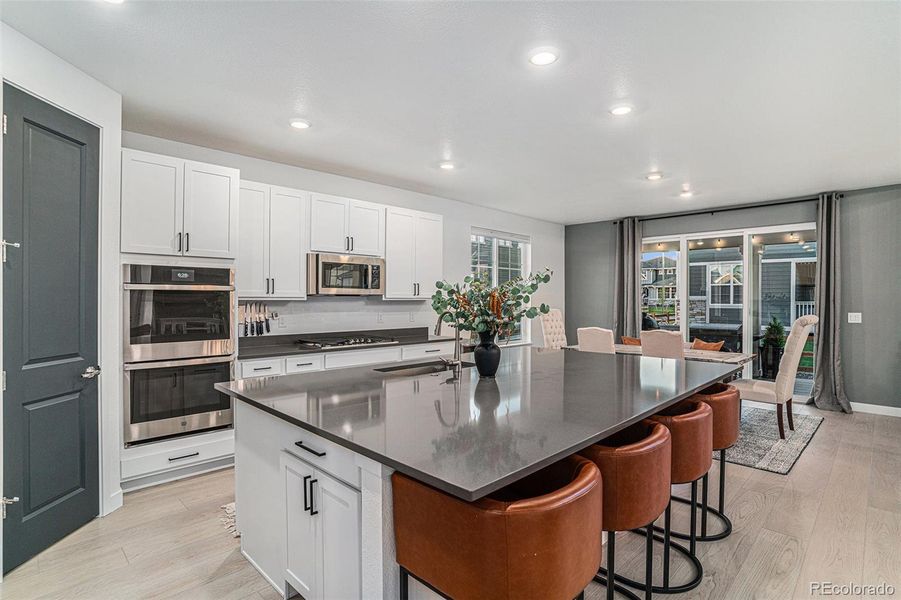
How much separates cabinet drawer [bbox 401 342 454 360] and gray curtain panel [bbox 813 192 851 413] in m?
4.52

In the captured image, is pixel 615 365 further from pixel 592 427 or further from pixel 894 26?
pixel 894 26

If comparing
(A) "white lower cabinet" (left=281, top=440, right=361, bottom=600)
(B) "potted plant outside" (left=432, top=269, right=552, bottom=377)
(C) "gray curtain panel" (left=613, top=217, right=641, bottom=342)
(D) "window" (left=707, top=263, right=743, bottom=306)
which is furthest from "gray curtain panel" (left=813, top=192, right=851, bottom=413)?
(A) "white lower cabinet" (left=281, top=440, right=361, bottom=600)

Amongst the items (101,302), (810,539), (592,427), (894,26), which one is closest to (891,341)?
(810,539)

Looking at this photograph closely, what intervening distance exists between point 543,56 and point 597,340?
10.8 ft

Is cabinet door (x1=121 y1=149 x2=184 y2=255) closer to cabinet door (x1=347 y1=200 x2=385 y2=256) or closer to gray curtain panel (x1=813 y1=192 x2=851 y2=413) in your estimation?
cabinet door (x1=347 y1=200 x2=385 y2=256)

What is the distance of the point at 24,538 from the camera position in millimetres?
2256

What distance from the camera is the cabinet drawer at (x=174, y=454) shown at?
9.96 feet

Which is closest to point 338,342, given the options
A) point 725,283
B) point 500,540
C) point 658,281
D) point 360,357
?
point 360,357

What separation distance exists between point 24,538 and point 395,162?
3.60 meters

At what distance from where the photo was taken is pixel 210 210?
3.42 metres

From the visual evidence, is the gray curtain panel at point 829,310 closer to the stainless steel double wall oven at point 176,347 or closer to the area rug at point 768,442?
the area rug at point 768,442

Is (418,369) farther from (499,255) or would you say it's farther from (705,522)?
(499,255)

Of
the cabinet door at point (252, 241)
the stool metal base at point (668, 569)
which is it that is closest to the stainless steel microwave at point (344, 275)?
the cabinet door at point (252, 241)

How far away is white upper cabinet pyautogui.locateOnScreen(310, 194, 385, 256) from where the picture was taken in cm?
429
